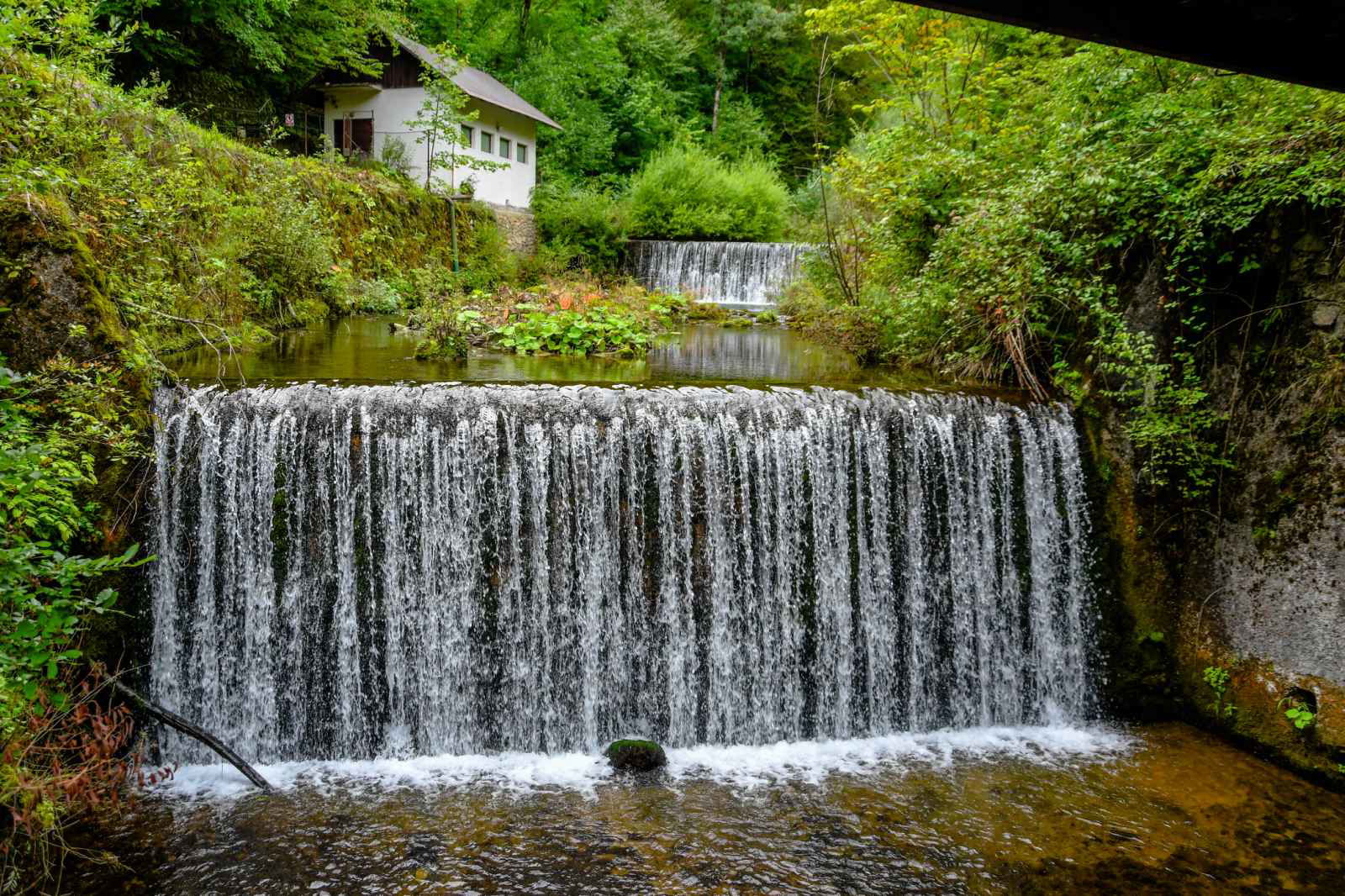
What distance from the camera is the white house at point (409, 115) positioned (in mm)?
20250

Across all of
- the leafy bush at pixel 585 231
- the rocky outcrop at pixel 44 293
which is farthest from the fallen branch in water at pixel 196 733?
the leafy bush at pixel 585 231

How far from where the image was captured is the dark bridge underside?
A: 2.57 metres

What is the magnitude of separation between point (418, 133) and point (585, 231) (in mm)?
4824

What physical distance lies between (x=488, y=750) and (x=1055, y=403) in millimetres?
5272

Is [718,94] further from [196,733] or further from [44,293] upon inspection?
[196,733]

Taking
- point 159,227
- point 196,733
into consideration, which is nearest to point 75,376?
point 159,227

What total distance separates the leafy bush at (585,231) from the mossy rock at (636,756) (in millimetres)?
15574

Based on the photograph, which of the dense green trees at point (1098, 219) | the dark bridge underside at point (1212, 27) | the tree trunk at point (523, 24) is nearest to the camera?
the dark bridge underside at point (1212, 27)

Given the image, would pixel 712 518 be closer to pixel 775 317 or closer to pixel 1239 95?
pixel 1239 95

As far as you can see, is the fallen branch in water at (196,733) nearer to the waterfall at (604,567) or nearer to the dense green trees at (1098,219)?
the waterfall at (604,567)

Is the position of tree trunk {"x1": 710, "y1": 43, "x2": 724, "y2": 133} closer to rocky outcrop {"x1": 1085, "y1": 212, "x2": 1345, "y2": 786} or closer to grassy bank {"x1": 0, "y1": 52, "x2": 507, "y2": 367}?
grassy bank {"x1": 0, "y1": 52, "x2": 507, "y2": 367}

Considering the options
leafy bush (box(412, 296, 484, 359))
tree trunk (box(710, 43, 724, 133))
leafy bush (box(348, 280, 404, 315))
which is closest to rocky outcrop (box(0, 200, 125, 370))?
leafy bush (box(412, 296, 484, 359))

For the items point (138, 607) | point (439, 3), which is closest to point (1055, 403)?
point (138, 607)

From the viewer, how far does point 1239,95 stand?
627cm
